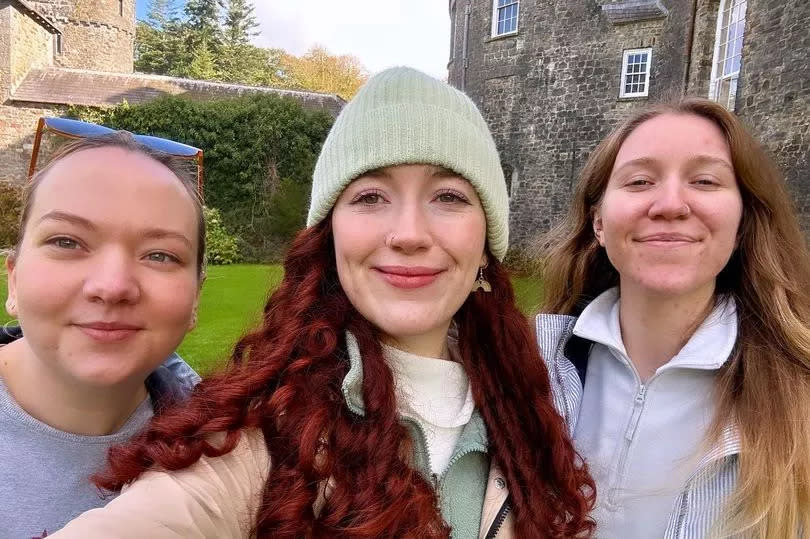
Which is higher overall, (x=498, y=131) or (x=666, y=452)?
(x=498, y=131)

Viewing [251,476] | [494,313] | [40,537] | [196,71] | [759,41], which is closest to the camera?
[251,476]

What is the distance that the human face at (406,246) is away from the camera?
1468 mm

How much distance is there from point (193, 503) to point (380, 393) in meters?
0.52

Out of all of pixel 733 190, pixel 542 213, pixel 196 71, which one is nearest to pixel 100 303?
pixel 733 190

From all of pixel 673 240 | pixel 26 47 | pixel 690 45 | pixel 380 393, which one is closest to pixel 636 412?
pixel 673 240

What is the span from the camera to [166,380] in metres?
1.77

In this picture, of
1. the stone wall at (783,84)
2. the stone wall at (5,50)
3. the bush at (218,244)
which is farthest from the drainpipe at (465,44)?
the stone wall at (5,50)

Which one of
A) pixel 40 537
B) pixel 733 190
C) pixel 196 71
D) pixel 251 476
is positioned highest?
pixel 196 71

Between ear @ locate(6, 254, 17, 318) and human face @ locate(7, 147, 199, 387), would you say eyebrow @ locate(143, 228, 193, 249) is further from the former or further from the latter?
ear @ locate(6, 254, 17, 318)

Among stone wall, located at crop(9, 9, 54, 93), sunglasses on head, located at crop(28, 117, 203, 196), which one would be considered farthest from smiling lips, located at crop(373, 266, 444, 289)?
stone wall, located at crop(9, 9, 54, 93)

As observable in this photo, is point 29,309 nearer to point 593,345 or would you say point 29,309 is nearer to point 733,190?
point 593,345

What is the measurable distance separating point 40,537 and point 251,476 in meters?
0.63

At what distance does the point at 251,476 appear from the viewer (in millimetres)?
1266

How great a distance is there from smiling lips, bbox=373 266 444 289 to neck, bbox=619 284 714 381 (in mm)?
1139
